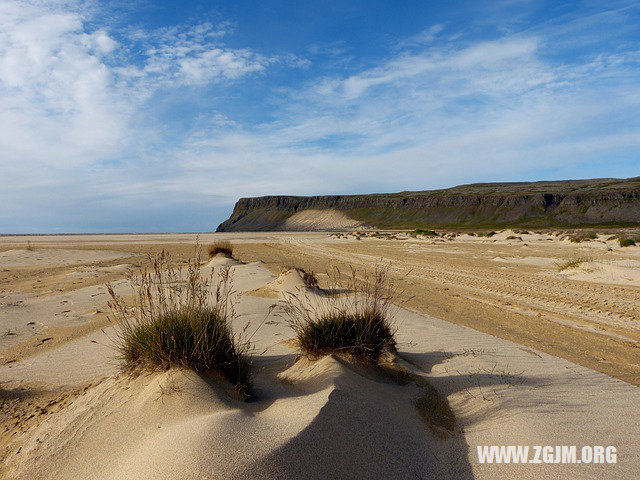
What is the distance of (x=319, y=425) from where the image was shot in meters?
3.01

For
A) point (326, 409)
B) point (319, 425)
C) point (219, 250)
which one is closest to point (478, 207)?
point (219, 250)

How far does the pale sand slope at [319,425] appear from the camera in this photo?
8.78 feet

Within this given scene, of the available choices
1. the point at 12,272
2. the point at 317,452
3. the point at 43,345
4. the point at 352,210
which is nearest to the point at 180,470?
the point at 317,452

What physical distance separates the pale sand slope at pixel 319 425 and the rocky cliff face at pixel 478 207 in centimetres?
9620

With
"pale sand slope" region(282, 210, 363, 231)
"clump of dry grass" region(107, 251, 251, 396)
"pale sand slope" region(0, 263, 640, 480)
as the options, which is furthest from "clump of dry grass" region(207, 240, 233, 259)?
"pale sand slope" region(282, 210, 363, 231)

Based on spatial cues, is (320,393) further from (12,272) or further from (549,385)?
(12,272)

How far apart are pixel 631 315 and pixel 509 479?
7.72 metres

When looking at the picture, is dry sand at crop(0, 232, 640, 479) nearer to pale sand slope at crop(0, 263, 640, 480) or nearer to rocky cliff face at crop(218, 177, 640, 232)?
pale sand slope at crop(0, 263, 640, 480)

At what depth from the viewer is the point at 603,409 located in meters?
3.97

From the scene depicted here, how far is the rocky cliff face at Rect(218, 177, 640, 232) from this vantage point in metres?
97.4

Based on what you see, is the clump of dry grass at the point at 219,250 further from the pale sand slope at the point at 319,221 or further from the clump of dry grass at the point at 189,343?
the pale sand slope at the point at 319,221

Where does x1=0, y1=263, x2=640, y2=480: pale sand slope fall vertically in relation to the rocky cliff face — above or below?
below

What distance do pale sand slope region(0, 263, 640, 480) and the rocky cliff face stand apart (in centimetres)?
9620

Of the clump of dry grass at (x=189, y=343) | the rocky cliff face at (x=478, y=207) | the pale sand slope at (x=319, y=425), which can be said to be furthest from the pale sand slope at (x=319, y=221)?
the clump of dry grass at (x=189, y=343)
